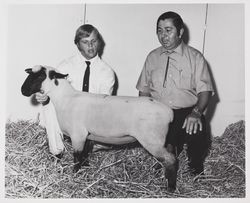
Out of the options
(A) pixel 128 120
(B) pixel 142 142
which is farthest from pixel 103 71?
(B) pixel 142 142

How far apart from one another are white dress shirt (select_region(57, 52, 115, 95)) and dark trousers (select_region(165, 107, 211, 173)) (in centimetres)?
47

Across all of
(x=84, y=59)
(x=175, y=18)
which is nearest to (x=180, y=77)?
(x=175, y=18)

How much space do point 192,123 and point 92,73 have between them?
2.31 ft

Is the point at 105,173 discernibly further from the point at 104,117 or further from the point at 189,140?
the point at 189,140

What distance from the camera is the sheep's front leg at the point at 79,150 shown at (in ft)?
6.93

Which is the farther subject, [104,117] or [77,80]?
[77,80]

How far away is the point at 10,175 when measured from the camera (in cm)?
217

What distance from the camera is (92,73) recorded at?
7.25 ft

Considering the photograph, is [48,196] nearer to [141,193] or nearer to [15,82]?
[141,193]

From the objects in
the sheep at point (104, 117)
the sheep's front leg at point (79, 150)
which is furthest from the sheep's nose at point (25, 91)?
the sheep's front leg at point (79, 150)

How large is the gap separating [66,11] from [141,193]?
4.12ft

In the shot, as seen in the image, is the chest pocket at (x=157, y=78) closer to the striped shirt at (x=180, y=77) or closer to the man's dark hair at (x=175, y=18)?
the striped shirt at (x=180, y=77)

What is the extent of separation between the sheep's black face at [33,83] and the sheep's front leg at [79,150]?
379 mm

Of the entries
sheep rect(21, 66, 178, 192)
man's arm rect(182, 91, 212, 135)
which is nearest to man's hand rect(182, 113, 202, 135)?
man's arm rect(182, 91, 212, 135)
